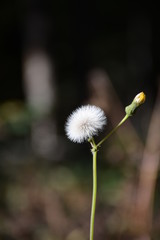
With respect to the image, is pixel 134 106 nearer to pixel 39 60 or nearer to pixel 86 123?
pixel 86 123

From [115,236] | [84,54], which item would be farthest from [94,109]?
[84,54]

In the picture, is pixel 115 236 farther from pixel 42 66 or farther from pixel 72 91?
pixel 72 91

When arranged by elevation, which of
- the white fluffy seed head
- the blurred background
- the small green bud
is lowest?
the small green bud

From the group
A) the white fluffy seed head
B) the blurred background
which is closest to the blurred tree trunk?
the blurred background

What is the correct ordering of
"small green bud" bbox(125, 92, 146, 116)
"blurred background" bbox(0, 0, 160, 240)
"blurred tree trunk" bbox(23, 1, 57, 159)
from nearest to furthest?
"small green bud" bbox(125, 92, 146, 116)
"blurred background" bbox(0, 0, 160, 240)
"blurred tree trunk" bbox(23, 1, 57, 159)

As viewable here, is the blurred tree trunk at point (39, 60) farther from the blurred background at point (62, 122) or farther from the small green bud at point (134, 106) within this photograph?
the small green bud at point (134, 106)

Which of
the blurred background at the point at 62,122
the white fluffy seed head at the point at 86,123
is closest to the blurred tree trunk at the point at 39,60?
the blurred background at the point at 62,122

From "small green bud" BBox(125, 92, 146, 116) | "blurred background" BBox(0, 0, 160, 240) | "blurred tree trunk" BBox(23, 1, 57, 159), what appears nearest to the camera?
"small green bud" BBox(125, 92, 146, 116)

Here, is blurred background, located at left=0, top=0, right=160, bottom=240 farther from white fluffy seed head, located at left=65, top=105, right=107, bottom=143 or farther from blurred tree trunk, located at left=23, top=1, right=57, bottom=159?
white fluffy seed head, located at left=65, top=105, right=107, bottom=143
